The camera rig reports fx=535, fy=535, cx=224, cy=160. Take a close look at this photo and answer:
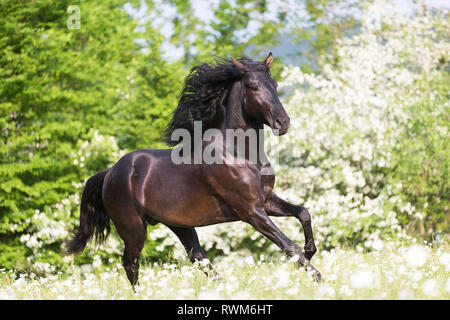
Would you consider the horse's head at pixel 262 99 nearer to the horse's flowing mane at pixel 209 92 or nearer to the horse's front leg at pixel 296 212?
the horse's flowing mane at pixel 209 92

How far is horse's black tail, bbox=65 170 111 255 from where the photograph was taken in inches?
229

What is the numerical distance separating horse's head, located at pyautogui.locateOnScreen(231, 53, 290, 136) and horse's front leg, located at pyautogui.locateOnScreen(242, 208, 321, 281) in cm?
71

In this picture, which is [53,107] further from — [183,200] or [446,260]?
[446,260]

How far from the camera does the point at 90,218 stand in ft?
19.3

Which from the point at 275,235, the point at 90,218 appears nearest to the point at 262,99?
the point at 275,235

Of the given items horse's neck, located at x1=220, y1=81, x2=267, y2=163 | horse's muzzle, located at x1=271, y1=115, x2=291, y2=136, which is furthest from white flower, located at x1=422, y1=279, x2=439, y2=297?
horse's neck, located at x1=220, y1=81, x2=267, y2=163

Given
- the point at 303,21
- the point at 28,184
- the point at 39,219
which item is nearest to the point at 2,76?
the point at 28,184

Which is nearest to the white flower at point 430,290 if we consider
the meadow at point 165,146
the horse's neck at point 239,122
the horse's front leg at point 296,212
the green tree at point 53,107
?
the horse's front leg at point 296,212

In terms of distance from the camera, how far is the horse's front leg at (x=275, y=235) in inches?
169

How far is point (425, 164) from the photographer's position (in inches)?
444

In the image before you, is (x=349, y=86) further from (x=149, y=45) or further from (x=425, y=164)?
(x=149, y=45)

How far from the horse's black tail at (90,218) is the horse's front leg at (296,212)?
203 centimetres

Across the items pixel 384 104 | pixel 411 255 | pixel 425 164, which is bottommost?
pixel 425 164
